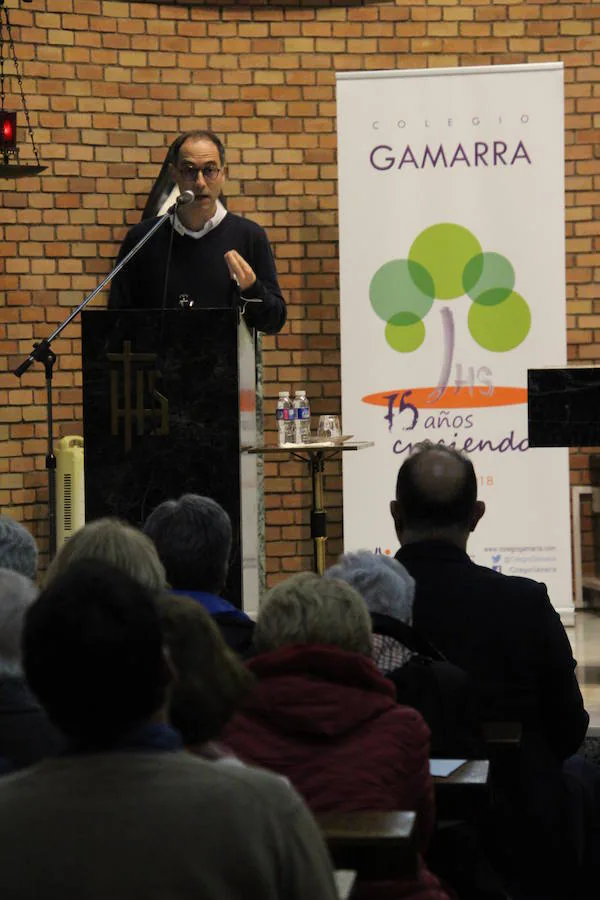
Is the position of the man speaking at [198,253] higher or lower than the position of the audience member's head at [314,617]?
higher

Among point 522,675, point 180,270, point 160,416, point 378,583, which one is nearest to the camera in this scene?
point 378,583

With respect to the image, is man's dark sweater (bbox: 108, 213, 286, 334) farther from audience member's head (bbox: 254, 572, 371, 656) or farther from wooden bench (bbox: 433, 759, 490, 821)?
audience member's head (bbox: 254, 572, 371, 656)

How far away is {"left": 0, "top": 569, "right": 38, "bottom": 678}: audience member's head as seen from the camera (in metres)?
2.02

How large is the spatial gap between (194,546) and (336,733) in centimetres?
93

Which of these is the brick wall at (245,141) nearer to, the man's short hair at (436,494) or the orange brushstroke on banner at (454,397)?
the orange brushstroke on banner at (454,397)

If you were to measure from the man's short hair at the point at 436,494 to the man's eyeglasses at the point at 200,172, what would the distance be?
2028 mm

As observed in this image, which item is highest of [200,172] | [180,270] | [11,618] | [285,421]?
[200,172]

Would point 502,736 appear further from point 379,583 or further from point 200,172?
point 200,172

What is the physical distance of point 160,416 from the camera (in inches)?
161

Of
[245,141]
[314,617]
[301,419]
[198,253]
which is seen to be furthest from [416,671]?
[245,141]

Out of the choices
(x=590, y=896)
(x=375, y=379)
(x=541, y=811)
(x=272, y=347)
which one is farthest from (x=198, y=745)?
(x=272, y=347)

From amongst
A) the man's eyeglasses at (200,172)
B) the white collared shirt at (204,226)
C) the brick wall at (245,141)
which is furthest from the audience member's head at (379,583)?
the brick wall at (245,141)

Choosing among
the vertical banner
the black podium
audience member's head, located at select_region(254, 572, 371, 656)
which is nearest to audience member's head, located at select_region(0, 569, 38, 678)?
audience member's head, located at select_region(254, 572, 371, 656)

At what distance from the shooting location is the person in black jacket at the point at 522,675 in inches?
100
